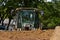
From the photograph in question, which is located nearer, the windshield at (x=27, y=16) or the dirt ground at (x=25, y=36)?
the dirt ground at (x=25, y=36)

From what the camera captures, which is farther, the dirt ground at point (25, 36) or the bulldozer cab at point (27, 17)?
the bulldozer cab at point (27, 17)

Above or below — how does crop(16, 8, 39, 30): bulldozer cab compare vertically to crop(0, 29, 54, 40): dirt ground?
below

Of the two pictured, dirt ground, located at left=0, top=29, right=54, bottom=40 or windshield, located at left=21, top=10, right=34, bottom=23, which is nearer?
dirt ground, located at left=0, top=29, right=54, bottom=40

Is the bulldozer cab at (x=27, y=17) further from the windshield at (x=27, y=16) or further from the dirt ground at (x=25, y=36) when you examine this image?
the dirt ground at (x=25, y=36)

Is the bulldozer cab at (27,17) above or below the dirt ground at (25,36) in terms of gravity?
below

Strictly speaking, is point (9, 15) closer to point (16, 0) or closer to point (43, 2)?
point (16, 0)

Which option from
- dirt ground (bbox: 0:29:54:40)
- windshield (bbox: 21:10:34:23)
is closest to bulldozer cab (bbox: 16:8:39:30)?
windshield (bbox: 21:10:34:23)

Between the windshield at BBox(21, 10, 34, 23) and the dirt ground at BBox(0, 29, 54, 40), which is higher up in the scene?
the dirt ground at BBox(0, 29, 54, 40)

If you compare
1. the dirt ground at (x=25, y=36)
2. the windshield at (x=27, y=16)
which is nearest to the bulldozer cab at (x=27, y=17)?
the windshield at (x=27, y=16)

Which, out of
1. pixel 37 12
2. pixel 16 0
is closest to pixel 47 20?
pixel 16 0

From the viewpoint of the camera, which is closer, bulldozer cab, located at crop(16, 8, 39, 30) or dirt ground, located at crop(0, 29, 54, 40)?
dirt ground, located at crop(0, 29, 54, 40)

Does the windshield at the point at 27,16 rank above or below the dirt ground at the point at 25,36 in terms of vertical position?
below

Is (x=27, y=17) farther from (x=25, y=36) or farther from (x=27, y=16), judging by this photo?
(x=25, y=36)

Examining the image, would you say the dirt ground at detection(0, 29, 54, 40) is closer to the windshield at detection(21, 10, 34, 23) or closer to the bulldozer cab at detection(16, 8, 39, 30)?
the bulldozer cab at detection(16, 8, 39, 30)
